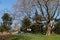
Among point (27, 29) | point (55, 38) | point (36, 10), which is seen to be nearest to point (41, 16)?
point (36, 10)

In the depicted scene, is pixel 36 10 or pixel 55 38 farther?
pixel 36 10

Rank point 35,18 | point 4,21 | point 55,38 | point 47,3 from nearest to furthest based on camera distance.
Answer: point 55,38 → point 47,3 → point 35,18 → point 4,21

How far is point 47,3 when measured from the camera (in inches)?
1205

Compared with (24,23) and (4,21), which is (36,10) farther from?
(4,21)

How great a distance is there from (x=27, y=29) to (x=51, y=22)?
8757 millimetres

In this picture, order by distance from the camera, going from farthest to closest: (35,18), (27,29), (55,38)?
1. (27,29)
2. (35,18)
3. (55,38)

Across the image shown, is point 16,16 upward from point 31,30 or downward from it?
upward

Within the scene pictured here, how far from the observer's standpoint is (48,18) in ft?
105

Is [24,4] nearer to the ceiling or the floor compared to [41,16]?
nearer to the ceiling

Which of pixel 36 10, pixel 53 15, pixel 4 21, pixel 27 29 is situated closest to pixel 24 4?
pixel 36 10

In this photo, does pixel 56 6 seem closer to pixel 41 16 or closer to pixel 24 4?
pixel 41 16

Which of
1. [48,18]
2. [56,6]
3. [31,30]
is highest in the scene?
[56,6]

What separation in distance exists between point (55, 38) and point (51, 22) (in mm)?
12458

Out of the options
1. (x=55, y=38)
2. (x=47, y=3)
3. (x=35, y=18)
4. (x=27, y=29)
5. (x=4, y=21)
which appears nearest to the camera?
(x=55, y=38)
